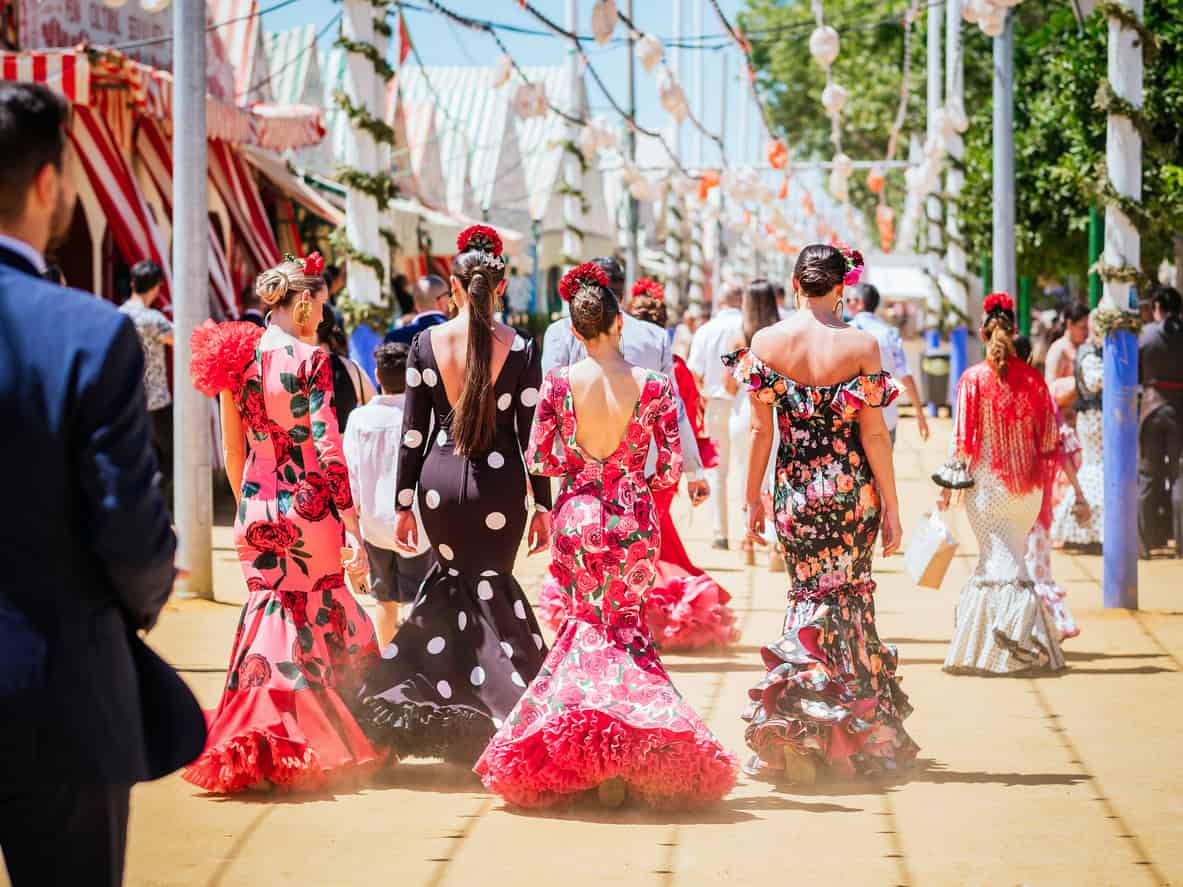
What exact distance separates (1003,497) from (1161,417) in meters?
4.80

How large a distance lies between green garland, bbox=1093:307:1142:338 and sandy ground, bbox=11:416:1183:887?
272 cm

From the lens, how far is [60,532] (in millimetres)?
3264

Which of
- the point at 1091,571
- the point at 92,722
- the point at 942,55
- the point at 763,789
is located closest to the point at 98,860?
the point at 92,722

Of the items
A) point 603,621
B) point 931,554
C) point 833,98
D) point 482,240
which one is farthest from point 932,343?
point 603,621

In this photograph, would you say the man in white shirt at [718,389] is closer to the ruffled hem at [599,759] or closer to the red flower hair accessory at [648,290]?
the red flower hair accessory at [648,290]

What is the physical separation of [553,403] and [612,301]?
0.44m

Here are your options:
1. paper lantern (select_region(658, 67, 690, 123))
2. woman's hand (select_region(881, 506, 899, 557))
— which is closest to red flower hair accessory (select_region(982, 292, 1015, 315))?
woman's hand (select_region(881, 506, 899, 557))

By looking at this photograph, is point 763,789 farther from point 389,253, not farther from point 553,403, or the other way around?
point 389,253

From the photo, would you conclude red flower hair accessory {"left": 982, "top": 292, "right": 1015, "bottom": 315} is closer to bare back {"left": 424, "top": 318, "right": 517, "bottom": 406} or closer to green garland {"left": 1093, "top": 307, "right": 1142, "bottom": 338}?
green garland {"left": 1093, "top": 307, "right": 1142, "bottom": 338}

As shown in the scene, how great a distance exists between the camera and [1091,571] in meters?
13.5

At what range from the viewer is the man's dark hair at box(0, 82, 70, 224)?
3227 mm

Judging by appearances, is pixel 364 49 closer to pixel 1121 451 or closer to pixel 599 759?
pixel 1121 451

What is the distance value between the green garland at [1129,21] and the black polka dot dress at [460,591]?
509 cm

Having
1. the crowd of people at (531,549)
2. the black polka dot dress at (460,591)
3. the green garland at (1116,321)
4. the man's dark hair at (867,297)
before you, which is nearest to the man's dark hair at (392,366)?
the crowd of people at (531,549)
